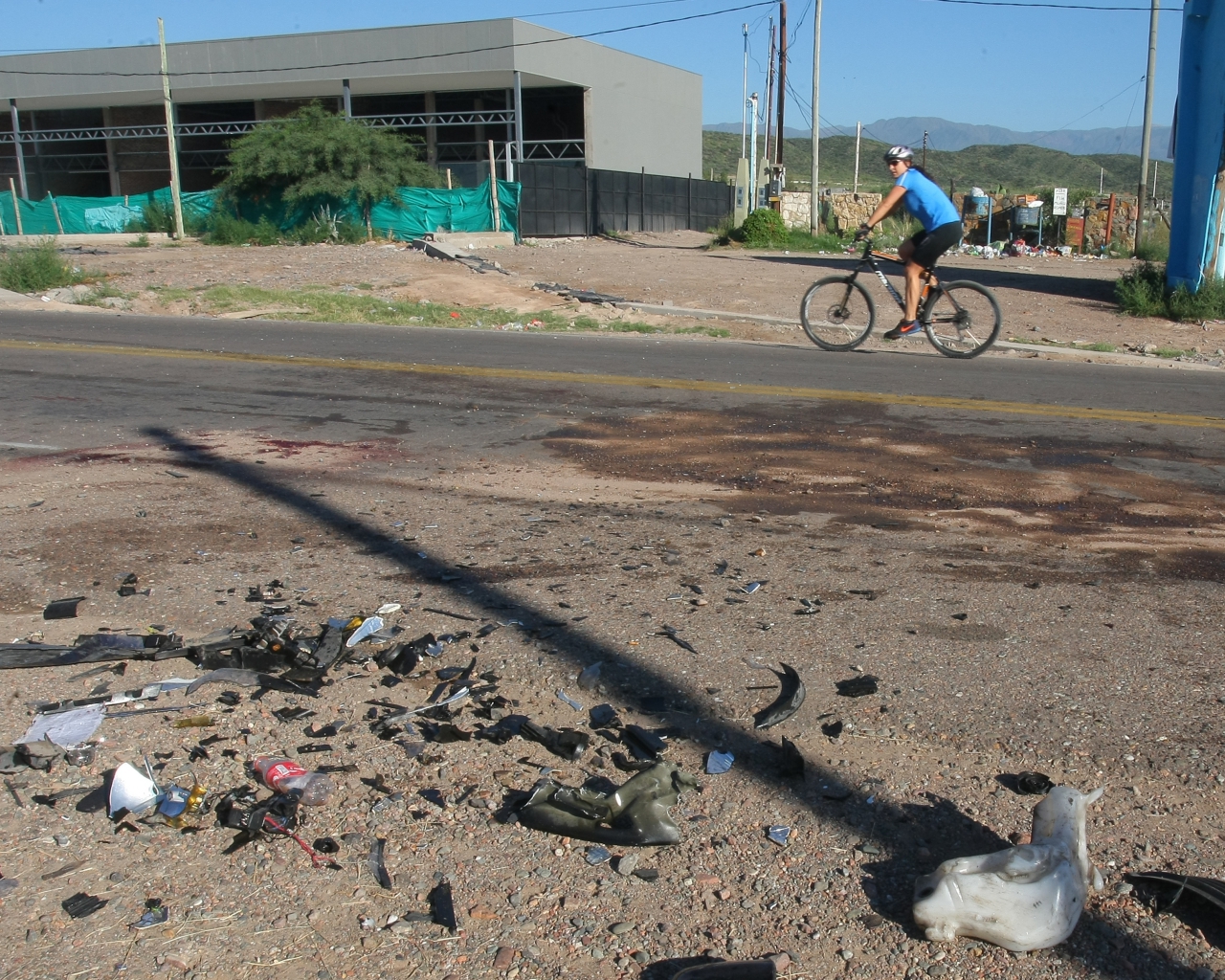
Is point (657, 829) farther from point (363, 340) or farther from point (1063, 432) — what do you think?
point (363, 340)

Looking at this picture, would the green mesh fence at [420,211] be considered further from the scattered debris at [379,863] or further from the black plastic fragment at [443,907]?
the black plastic fragment at [443,907]

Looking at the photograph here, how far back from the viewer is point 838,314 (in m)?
12.0

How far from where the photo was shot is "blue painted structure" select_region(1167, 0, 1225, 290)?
15.2m

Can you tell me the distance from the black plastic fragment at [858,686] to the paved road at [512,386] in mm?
4425

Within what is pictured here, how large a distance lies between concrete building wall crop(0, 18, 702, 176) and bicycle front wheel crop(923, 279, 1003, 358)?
3355 centimetres

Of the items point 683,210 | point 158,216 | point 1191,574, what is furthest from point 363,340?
point 683,210

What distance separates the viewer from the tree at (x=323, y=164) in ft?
112

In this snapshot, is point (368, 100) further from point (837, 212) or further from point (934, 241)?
point (934, 241)

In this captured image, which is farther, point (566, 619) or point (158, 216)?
point (158, 216)

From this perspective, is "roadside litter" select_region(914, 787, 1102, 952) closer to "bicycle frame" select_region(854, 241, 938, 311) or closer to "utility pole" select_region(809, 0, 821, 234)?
"bicycle frame" select_region(854, 241, 938, 311)

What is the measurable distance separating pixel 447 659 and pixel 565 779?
916mm

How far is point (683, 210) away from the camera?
49.0 metres

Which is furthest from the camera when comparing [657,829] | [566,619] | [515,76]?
[515,76]

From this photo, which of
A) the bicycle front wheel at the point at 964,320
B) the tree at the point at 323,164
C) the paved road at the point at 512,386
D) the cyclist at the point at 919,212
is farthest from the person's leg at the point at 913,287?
the tree at the point at 323,164
